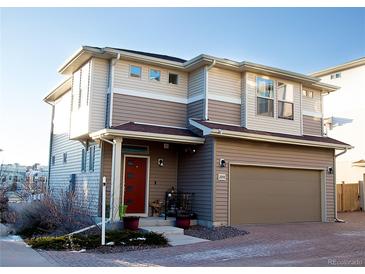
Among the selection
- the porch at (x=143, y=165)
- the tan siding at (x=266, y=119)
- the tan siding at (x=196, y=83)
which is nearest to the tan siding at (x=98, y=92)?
the porch at (x=143, y=165)

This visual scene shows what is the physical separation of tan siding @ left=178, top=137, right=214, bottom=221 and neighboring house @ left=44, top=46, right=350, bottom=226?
3 centimetres

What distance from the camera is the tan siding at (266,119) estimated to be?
606 inches

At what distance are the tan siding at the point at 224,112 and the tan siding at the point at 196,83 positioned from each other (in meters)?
0.67

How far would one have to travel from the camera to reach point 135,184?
565 inches

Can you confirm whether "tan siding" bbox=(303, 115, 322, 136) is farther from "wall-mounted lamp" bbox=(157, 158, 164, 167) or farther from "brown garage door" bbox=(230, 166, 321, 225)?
"wall-mounted lamp" bbox=(157, 158, 164, 167)

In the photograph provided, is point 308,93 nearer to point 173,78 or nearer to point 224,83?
point 224,83

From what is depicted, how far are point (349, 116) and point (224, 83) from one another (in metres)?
12.5

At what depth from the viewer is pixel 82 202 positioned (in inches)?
529

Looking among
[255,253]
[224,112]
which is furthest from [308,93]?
[255,253]

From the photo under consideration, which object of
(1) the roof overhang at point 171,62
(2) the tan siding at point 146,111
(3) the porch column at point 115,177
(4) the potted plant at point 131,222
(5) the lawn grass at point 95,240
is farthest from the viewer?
(2) the tan siding at point 146,111

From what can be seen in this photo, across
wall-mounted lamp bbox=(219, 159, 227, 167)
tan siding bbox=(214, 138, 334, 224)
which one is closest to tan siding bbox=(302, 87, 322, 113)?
tan siding bbox=(214, 138, 334, 224)

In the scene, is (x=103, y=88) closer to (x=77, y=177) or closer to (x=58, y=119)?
(x=77, y=177)

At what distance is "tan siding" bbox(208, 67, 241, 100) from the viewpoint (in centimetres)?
1485

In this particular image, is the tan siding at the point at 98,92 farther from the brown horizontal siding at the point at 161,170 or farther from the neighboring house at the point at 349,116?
the neighboring house at the point at 349,116
